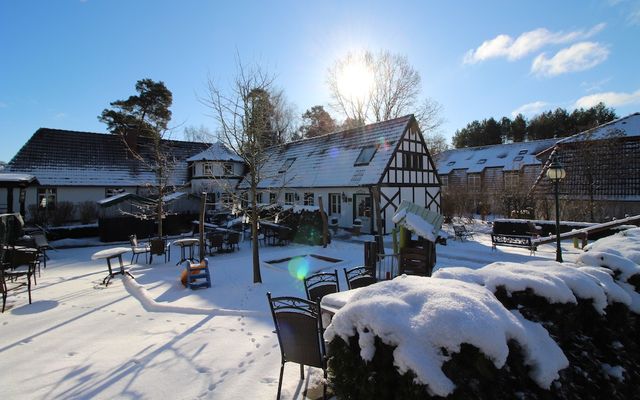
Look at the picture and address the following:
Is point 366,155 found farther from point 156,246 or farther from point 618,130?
point 618,130

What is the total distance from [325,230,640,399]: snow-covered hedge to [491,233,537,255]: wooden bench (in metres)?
9.92

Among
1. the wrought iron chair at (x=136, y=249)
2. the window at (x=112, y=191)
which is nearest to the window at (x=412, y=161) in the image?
the wrought iron chair at (x=136, y=249)

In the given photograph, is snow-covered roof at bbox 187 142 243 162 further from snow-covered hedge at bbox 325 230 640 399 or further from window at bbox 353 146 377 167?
snow-covered hedge at bbox 325 230 640 399

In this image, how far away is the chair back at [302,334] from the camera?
344cm

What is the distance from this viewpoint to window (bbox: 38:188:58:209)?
21719 millimetres

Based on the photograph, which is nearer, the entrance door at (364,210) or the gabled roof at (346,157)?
the entrance door at (364,210)

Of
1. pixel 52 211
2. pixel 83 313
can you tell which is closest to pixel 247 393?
pixel 83 313

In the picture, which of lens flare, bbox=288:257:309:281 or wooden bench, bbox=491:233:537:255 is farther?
wooden bench, bbox=491:233:537:255

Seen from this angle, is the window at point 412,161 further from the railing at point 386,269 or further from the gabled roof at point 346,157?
the railing at point 386,269

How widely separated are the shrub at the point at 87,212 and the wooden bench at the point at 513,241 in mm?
23353

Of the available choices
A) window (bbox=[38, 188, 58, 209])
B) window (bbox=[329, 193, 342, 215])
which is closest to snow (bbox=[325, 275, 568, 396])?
window (bbox=[329, 193, 342, 215])

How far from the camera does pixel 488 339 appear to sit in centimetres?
223

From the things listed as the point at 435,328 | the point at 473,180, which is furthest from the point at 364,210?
the point at 473,180

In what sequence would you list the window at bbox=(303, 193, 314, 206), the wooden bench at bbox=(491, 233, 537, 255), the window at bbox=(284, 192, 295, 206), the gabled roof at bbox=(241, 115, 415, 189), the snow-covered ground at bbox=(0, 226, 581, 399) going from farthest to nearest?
1. the window at bbox=(284, 192, 295, 206)
2. the window at bbox=(303, 193, 314, 206)
3. the gabled roof at bbox=(241, 115, 415, 189)
4. the wooden bench at bbox=(491, 233, 537, 255)
5. the snow-covered ground at bbox=(0, 226, 581, 399)
